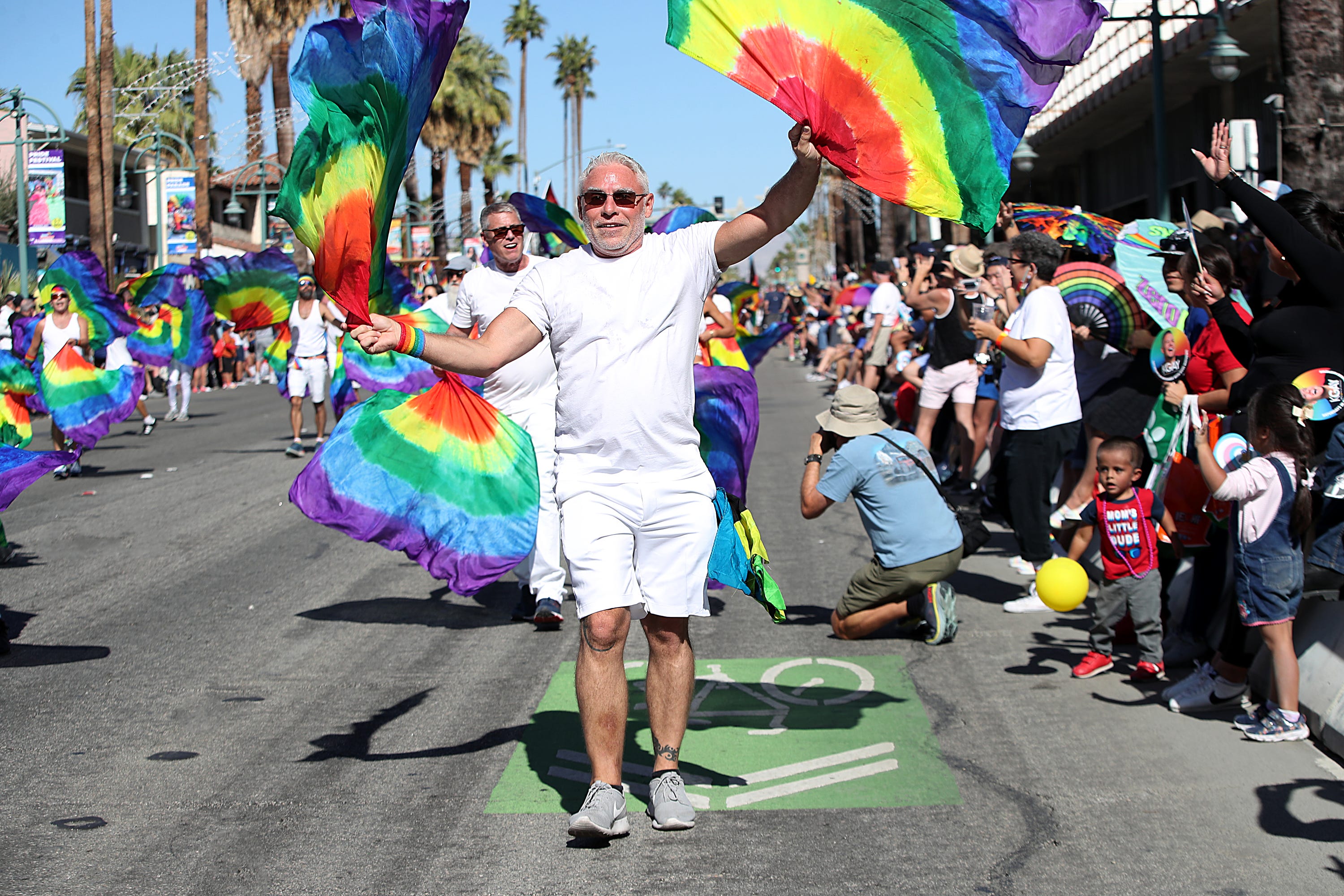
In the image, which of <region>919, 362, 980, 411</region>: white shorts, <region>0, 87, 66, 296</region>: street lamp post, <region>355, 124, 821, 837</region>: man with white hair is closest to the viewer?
<region>355, 124, 821, 837</region>: man with white hair

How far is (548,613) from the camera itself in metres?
7.11

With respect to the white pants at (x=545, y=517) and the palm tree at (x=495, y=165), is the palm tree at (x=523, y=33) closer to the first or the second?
the palm tree at (x=495, y=165)

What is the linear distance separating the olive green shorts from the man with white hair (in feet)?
8.04

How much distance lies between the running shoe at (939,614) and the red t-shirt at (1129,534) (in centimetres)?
92

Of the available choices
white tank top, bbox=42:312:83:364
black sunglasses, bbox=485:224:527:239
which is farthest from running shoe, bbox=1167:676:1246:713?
white tank top, bbox=42:312:83:364

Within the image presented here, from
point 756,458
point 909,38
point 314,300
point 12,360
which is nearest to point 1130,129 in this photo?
point 756,458

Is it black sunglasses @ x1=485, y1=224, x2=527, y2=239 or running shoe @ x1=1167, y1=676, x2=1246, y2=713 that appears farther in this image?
black sunglasses @ x1=485, y1=224, x2=527, y2=239

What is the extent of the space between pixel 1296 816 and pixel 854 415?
3037 mm

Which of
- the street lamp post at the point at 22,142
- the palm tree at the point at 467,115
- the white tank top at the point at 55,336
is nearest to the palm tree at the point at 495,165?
the palm tree at the point at 467,115

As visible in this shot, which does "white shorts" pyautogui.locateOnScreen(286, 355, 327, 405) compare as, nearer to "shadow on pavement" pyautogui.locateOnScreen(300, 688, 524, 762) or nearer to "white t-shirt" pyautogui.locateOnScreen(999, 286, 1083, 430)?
"white t-shirt" pyautogui.locateOnScreen(999, 286, 1083, 430)

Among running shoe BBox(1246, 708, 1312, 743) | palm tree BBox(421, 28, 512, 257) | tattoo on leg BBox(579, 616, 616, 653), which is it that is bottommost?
running shoe BBox(1246, 708, 1312, 743)

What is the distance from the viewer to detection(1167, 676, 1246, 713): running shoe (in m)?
5.52

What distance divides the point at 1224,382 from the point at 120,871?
5.30m

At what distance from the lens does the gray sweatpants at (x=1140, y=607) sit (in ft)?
19.4
